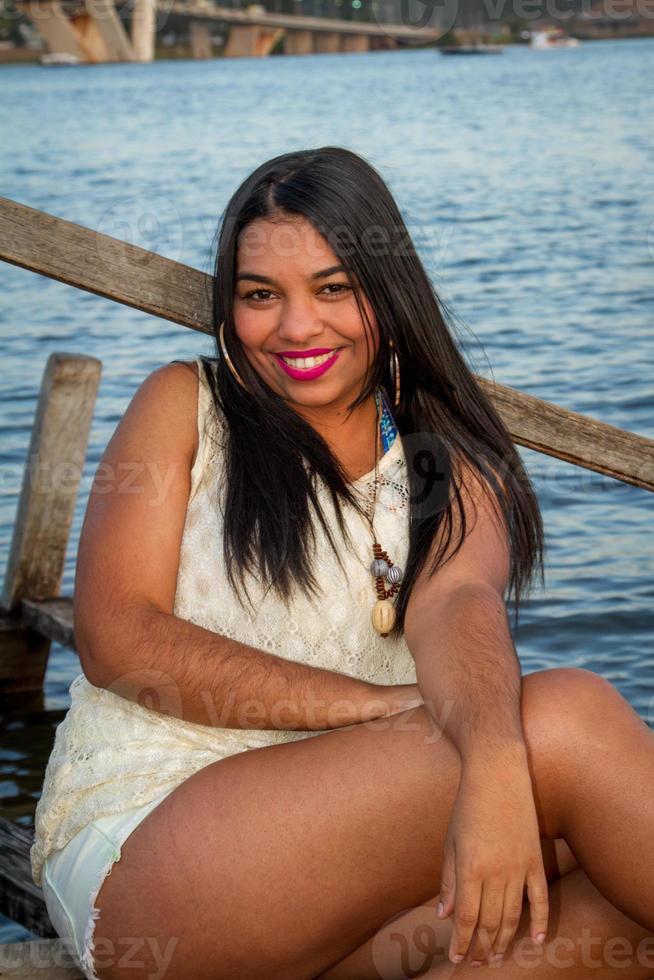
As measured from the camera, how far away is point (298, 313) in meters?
2.29

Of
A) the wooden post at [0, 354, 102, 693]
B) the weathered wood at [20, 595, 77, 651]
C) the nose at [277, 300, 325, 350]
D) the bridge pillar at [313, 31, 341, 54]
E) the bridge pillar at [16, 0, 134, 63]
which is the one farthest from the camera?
the bridge pillar at [313, 31, 341, 54]

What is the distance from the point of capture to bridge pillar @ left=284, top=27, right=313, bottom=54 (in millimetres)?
69750

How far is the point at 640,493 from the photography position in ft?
23.1

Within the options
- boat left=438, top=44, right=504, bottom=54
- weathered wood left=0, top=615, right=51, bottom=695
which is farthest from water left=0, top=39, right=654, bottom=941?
boat left=438, top=44, right=504, bottom=54

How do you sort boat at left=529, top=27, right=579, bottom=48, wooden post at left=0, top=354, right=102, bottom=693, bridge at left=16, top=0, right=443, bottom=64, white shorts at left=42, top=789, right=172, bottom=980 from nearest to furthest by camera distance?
white shorts at left=42, top=789, right=172, bottom=980 < wooden post at left=0, top=354, right=102, bottom=693 < bridge at left=16, top=0, right=443, bottom=64 < boat at left=529, top=27, right=579, bottom=48

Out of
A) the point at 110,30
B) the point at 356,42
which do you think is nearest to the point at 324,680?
the point at 110,30

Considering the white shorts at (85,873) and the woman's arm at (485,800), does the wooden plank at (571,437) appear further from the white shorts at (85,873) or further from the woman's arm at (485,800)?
the white shorts at (85,873)

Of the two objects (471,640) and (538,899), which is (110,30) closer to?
(471,640)

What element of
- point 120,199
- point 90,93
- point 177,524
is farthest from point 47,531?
point 90,93

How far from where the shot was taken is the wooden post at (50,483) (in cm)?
446

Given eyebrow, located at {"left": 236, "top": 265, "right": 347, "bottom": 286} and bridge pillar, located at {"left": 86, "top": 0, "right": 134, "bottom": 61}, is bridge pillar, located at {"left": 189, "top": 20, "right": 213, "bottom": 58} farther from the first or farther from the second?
eyebrow, located at {"left": 236, "top": 265, "right": 347, "bottom": 286}

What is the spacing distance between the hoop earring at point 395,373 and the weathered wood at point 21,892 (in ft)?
3.64

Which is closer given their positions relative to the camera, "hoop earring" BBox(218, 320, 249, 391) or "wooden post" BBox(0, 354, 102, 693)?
"hoop earring" BBox(218, 320, 249, 391)

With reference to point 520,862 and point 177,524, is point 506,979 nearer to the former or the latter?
point 520,862
